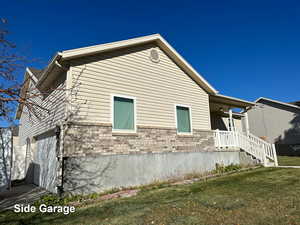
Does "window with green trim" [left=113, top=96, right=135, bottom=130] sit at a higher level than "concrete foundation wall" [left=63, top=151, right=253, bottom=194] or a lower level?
higher

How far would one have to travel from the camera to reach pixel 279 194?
204 inches

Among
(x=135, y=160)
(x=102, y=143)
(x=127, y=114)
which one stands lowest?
(x=135, y=160)

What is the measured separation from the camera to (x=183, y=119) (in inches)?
399

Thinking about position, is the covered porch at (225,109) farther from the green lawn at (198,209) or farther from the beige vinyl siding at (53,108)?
the beige vinyl siding at (53,108)

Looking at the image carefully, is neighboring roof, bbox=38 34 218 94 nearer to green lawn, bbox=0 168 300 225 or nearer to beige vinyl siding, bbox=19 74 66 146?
beige vinyl siding, bbox=19 74 66 146

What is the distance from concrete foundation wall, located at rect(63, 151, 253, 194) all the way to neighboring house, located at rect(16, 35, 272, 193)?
0.11 ft

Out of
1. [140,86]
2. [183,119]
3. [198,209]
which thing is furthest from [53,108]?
[198,209]

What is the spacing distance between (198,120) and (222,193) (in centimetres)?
541

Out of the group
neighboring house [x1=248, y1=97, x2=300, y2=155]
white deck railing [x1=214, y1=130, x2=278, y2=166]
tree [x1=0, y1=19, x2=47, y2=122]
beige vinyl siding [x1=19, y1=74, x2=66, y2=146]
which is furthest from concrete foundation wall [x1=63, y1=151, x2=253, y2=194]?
neighboring house [x1=248, y1=97, x2=300, y2=155]

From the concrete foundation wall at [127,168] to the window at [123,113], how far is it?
3.84 feet

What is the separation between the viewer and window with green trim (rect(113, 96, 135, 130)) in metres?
7.73

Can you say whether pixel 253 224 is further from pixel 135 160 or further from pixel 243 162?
pixel 243 162

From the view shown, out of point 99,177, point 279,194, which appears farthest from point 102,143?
point 279,194

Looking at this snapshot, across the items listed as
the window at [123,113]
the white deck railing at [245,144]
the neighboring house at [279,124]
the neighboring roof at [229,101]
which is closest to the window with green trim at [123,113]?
the window at [123,113]
